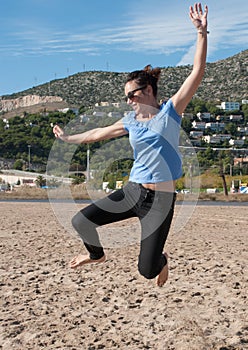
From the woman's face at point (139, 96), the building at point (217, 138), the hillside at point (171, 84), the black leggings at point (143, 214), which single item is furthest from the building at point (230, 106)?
the woman's face at point (139, 96)

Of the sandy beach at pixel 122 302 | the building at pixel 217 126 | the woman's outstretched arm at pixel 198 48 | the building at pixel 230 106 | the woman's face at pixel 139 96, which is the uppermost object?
the building at pixel 230 106

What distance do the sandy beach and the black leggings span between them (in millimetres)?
1509

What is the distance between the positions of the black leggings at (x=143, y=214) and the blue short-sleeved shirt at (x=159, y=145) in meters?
0.19

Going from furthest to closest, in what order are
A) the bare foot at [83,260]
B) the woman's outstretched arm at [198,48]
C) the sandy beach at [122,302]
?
the sandy beach at [122,302]
the bare foot at [83,260]
the woman's outstretched arm at [198,48]

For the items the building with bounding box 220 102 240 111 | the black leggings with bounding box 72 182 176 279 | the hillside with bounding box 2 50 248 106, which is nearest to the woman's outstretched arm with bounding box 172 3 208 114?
the black leggings with bounding box 72 182 176 279

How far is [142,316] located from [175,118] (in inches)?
143

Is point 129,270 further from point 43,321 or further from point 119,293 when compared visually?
point 43,321

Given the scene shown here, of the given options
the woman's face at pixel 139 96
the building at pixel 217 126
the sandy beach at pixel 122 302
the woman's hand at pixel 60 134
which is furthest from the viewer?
the building at pixel 217 126

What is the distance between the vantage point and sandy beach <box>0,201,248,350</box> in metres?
7.55

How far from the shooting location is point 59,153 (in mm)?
10070

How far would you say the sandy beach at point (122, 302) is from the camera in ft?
24.8

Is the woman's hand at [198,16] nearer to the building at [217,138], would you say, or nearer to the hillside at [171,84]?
the building at [217,138]

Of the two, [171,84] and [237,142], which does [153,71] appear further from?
[171,84]

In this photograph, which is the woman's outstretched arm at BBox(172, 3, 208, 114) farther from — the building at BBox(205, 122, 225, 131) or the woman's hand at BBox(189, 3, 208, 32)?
the building at BBox(205, 122, 225, 131)
